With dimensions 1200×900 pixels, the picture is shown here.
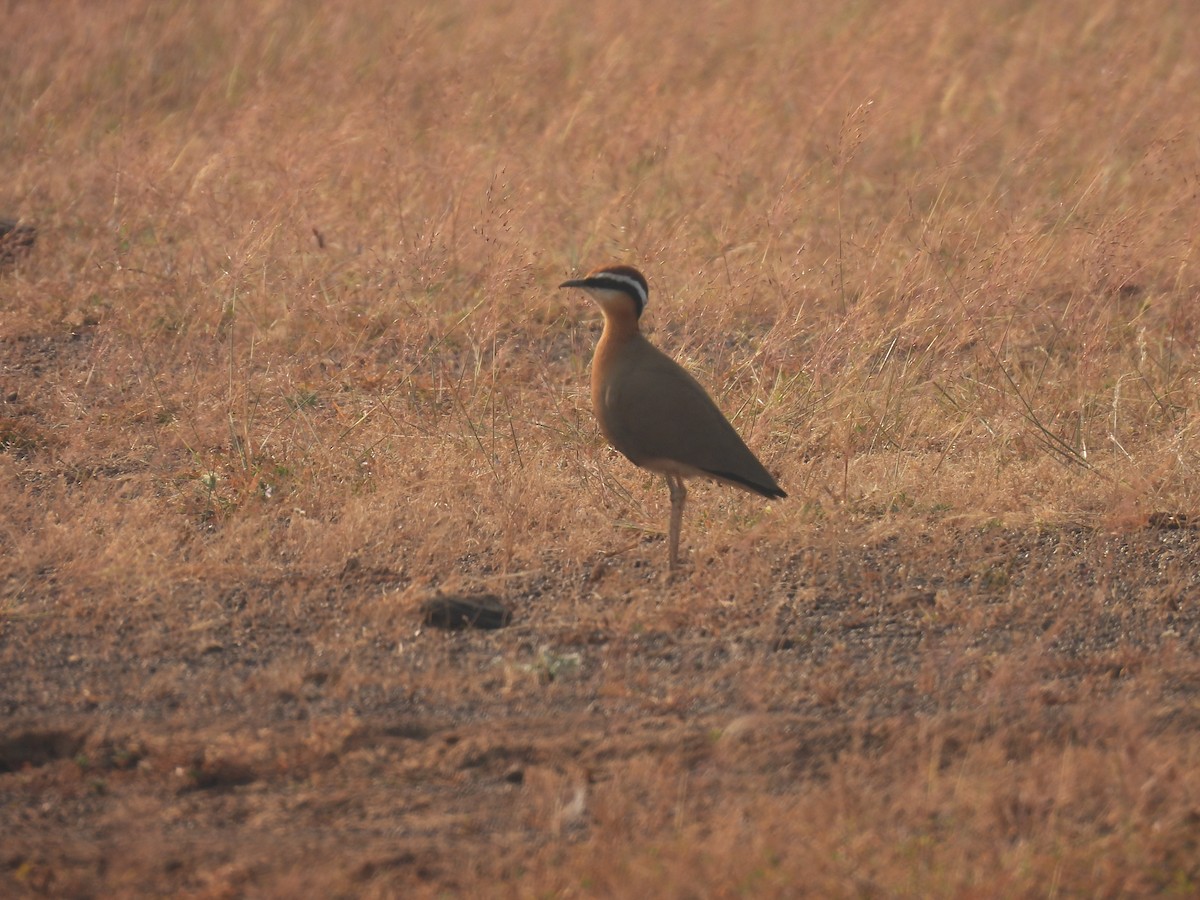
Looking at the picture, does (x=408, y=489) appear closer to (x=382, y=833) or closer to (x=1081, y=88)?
(x=382, y=833)

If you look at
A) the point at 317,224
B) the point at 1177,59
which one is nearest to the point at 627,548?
the point at 317,224

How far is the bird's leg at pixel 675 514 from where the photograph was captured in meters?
5.53

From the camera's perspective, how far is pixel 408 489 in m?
6.10

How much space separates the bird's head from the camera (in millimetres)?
5820

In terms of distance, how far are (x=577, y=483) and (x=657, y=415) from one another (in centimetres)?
81

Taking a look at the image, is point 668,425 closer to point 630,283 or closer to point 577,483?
point 630,283

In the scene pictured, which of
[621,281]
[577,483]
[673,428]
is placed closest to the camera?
[673,428]

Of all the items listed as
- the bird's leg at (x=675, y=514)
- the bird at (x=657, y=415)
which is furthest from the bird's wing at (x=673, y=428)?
the bird's leg at (x=675, y=514)

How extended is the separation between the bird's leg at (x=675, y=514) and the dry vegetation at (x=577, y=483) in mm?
81

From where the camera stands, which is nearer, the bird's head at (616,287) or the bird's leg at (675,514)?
the bird's leg at (675,514)

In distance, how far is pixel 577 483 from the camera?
6.22m

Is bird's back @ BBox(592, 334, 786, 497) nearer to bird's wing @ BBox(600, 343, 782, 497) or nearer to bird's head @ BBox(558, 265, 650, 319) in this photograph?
bird's wing @ BBox(600, 343, 782, 497)

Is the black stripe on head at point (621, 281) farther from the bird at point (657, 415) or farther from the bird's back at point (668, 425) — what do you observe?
the bird's back at point (668, 425)

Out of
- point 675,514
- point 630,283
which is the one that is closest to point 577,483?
point 675,514
